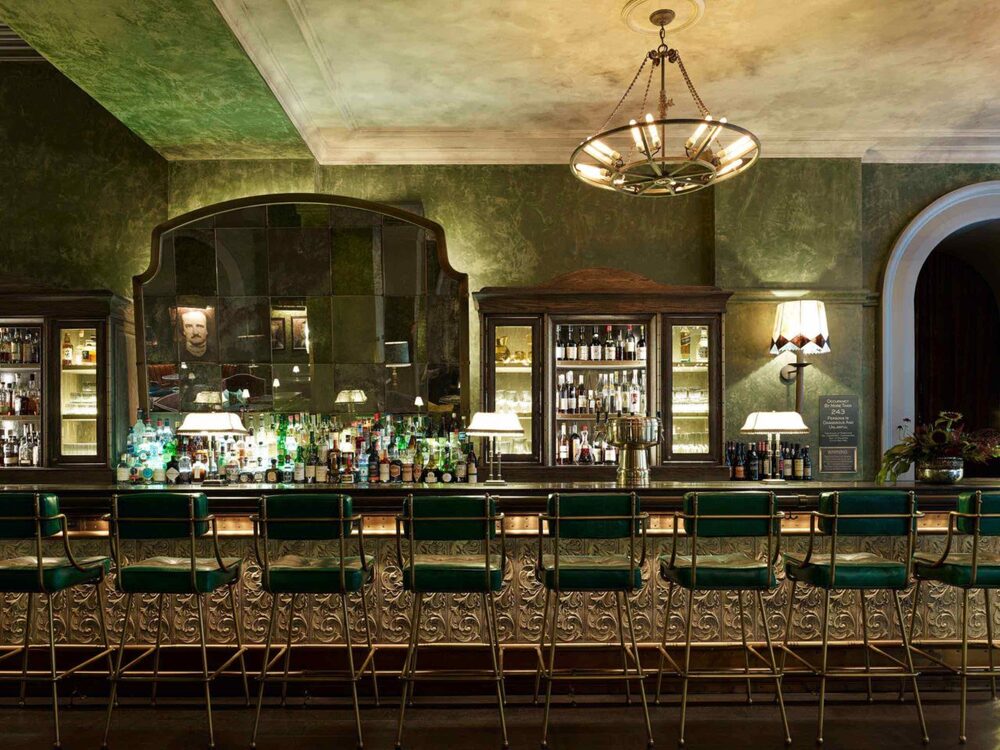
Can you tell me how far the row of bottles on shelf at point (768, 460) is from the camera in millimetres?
6516

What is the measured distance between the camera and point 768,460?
6.58 meters

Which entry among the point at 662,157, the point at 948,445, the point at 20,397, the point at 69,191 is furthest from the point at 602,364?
Result: the point at 69,191

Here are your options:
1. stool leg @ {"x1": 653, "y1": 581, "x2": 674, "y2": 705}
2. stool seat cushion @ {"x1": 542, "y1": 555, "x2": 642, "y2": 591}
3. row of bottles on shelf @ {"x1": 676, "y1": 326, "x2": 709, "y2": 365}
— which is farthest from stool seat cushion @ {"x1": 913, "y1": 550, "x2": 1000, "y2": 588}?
row of bottles on shelf @ {"x1": 676, "y1": 326, "x2": 709, "y2": 365}

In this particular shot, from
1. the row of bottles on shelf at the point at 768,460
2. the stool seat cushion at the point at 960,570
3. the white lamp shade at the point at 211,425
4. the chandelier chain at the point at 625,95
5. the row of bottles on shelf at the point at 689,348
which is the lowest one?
the stool seat cushion at the point at 960,570

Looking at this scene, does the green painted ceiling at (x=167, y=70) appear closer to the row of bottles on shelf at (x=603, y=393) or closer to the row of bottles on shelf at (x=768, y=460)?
the row of bottles on shelf at (x=603, y=393)

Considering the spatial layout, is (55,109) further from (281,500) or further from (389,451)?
(281,500)

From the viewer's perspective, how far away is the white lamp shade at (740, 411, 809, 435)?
5840mm

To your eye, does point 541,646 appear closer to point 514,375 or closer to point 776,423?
point 514,375

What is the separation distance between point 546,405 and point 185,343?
9.70 feet

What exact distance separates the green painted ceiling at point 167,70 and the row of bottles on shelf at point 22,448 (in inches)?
102


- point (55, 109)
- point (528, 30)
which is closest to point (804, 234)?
point (528, 30)

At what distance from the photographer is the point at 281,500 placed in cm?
345

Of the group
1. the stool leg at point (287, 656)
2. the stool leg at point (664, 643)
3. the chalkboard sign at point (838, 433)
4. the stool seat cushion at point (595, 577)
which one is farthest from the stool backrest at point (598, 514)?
the chalkboard sign at point (838, 433)

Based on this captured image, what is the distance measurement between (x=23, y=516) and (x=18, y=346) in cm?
341
